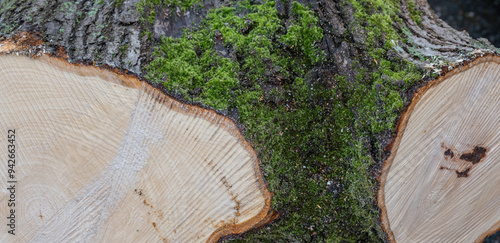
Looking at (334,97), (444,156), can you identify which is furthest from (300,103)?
(444,156)

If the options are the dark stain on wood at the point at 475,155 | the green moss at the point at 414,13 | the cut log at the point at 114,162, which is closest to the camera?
the cut log at the point at 114,162

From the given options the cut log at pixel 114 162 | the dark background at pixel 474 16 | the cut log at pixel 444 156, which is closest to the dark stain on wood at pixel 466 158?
the cut log at pixel 444 156

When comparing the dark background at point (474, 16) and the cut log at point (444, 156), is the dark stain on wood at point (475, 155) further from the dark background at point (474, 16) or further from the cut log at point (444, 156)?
the dark background at point (474, 16)

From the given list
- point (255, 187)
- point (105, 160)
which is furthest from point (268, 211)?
point (105, 160)

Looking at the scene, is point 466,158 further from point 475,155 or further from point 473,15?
point 473,15

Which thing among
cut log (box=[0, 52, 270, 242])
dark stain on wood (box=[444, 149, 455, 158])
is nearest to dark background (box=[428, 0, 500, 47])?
dark stain on wood (box=[444, 149, 455, 158])

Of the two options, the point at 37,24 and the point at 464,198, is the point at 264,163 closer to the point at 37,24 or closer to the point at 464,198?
the point at 464,198

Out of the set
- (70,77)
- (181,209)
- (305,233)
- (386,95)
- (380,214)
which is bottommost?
(305,233)
